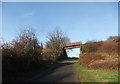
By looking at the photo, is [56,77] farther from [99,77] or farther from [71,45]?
[71,45]

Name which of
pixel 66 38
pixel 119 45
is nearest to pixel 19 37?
pixel 119 45

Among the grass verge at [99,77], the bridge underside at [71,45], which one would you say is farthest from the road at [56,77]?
the bridge underside at [71,45]

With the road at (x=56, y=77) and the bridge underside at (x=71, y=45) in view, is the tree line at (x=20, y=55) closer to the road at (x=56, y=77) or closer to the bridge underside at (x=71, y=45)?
the road at (x=56, y=77)

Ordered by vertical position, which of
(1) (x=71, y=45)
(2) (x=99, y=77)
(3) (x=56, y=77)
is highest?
(1) (x=71, y=45)

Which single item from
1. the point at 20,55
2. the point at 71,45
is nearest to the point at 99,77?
the point at 20,55

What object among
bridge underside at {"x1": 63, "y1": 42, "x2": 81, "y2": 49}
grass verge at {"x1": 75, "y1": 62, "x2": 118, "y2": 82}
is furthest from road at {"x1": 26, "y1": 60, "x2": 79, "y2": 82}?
bridge underside at {"x1": 63, "y1": 42, "x2": 81, "y2": 49}

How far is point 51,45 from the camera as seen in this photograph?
40.9 meters

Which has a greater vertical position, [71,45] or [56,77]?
[71,45]

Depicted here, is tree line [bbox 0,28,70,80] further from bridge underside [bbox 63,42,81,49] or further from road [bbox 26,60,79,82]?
bridge underside [bbox 63,42,81,49]

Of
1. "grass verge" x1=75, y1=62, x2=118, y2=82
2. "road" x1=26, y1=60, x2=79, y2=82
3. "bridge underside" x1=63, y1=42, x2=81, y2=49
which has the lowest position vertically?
"road" x1=26, y1=60, x2=79, y2=82

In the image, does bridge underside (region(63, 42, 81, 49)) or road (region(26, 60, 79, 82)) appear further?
bridge underside (region(63, 42, 81, 49))

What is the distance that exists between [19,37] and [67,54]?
34.7 meters

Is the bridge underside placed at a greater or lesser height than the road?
greater

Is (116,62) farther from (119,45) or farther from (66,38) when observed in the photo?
(66,38)
